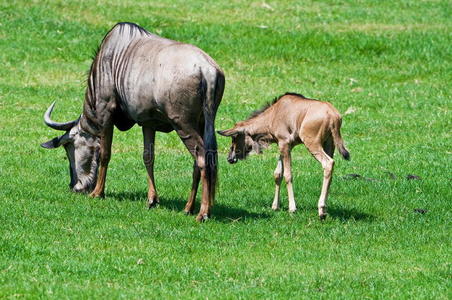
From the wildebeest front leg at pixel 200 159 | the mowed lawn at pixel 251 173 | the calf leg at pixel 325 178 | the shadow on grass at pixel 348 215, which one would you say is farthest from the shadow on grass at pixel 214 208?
the shadow on grass at pixel 348 215

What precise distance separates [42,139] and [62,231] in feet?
21.9

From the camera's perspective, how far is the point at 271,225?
12.3m

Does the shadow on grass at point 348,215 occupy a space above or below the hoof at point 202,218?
below

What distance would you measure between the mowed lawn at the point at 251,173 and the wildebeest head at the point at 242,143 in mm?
663

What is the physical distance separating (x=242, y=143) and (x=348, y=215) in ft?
6.36

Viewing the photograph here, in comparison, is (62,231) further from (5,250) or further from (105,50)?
(105,50)

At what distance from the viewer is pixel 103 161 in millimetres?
13961

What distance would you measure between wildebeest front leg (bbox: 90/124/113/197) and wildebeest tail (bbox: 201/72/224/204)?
6.72ft

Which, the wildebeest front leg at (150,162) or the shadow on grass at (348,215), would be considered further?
the wildebeest front leg at (150,162)

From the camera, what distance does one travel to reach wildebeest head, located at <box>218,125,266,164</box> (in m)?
13.9

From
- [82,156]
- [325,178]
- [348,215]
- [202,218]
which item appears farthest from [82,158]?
[348,215]

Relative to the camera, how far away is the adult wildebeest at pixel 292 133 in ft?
41.5

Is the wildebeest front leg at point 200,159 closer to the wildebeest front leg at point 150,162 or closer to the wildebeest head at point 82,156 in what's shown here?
A: the wildebeest front leg at point 150,162

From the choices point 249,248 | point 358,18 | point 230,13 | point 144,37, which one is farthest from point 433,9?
point 249,248
